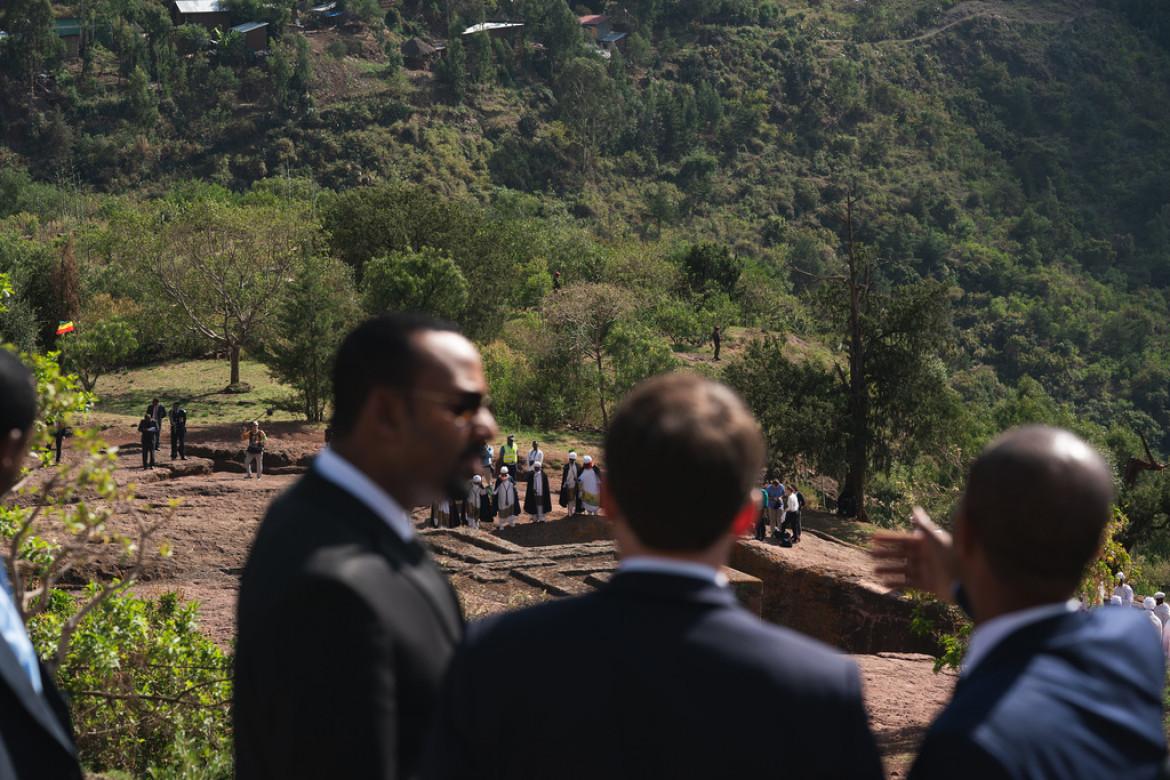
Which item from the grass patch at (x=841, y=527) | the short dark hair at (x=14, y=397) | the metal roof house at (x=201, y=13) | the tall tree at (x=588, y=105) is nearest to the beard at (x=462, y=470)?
the short dark hair at (x=14, y=397)

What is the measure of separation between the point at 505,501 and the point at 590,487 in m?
1.21

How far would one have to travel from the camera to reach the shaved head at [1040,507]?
6.73 feet

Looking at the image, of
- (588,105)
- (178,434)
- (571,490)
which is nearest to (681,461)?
(571,490)

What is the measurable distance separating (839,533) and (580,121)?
57128 millimetres

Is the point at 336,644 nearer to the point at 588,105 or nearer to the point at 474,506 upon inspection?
the point at 474,506

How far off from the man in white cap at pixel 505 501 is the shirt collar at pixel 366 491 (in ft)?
54.3

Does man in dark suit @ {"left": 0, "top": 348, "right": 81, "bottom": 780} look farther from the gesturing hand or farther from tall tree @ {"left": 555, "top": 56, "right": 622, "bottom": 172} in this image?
tall tree @ {"left": 555, "top": 56, "right": 622, "bottom": 172}

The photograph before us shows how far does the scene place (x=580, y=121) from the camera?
76750 mm

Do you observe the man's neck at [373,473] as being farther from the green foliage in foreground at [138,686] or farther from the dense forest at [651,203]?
the dense forest at [651,203]

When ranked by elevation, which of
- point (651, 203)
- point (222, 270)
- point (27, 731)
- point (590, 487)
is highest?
point (27, 731)

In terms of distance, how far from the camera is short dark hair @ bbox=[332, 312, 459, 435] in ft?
7.61

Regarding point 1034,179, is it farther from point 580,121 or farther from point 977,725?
point 977,725

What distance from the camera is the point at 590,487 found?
18.9m

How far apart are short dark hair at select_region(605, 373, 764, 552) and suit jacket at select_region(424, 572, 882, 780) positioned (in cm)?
8
